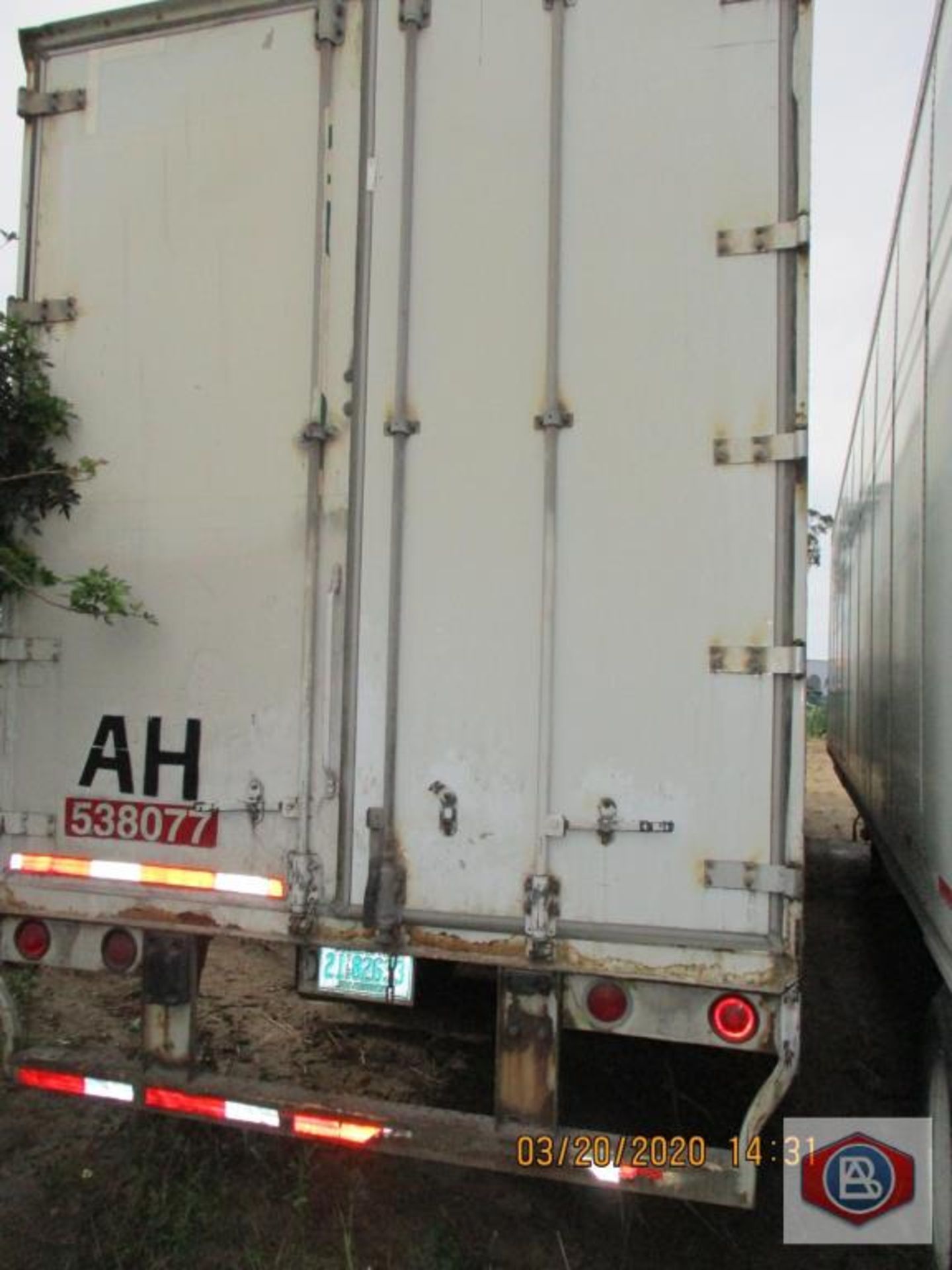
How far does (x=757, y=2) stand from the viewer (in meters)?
2.63

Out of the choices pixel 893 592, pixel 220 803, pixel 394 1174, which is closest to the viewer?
pixel 220 803

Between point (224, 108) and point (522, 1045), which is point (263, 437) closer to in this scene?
point (224, 108)

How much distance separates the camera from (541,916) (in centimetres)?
266

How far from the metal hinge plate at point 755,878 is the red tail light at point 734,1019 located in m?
0.29

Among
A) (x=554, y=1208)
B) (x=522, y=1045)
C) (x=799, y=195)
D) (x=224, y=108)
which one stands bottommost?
(x=554, y=1208)

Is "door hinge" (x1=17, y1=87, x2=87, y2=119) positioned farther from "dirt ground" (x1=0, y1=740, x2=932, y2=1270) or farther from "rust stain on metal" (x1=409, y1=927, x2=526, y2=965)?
"dirt ground" (x1=0, y1=740, x2=932, y2=1270)

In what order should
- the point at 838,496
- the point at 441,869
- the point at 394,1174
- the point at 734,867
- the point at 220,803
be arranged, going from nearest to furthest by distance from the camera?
the point at 734,867 → the point at 441,869 → the point at 220,803 → the point at 394,1174 → the point at 838,496

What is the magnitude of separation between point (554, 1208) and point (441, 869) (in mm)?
1291

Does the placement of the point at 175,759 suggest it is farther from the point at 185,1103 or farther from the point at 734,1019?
the point at 734,1019

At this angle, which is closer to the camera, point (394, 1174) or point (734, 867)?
point (734, 867)

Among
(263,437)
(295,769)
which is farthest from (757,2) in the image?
(295,769)

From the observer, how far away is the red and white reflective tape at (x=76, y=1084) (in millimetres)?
2977

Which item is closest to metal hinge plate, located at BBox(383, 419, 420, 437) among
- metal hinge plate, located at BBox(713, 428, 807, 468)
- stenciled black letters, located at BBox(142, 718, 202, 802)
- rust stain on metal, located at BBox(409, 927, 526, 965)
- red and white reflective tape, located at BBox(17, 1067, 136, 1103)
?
metal hinge plate, located at BBox(713, 428, 807, 468)

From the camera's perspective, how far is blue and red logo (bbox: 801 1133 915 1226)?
2.94 m
